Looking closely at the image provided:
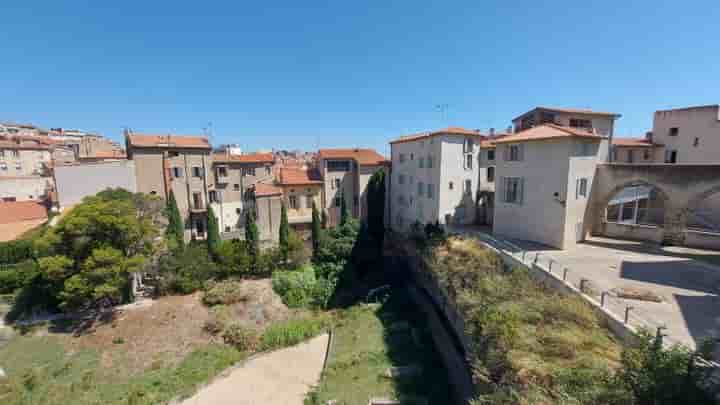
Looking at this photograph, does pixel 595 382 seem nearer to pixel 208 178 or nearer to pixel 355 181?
pixel 355 181

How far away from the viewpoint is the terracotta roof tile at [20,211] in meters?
28.0

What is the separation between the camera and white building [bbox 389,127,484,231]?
2519 cm

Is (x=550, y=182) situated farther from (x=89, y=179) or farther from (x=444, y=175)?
(x=89, y=179)

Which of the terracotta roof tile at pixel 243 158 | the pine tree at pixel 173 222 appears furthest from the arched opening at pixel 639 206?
the pine tree at pixel 173 222

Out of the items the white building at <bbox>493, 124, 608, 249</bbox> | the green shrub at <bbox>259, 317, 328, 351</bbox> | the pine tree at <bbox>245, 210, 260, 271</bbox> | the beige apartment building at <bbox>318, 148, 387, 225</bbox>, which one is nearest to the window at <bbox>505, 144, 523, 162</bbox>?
the white building at <bbox>493, 124, 608, 249</bbox>

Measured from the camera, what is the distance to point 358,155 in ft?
120

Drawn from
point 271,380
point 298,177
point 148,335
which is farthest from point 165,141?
point 271,380

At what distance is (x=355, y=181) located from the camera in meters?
36.0

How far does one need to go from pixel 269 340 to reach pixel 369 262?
12.5 m

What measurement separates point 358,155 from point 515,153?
2034 centimetres

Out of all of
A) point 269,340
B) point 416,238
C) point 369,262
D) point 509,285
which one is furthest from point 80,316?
point 509,285

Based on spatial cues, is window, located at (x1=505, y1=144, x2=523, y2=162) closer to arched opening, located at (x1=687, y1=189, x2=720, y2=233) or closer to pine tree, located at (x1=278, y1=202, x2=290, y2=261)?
arched opening, located at (x1=687, y1=189, x2=720, y2=233)

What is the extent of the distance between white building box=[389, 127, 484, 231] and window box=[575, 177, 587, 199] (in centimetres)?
948

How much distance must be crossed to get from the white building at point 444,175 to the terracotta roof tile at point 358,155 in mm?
6302
